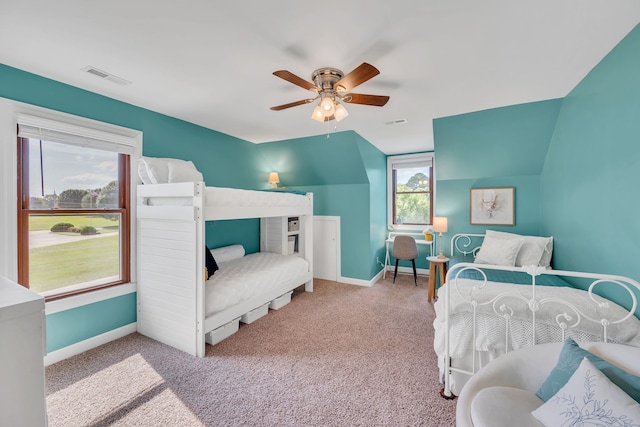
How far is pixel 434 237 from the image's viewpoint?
454 cm

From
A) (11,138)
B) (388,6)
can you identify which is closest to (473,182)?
(388,6)

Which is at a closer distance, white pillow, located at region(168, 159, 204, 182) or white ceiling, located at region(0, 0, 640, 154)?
white ceiling, located at region(0, 0, 640, 154)

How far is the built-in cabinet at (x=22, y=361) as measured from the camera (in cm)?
94

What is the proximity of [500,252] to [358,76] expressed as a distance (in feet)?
8.90

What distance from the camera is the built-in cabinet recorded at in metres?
0.94

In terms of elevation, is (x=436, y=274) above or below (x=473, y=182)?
below

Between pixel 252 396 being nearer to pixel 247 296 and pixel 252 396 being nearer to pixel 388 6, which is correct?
pixel 247 296

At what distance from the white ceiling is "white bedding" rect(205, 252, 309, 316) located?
1.91 m

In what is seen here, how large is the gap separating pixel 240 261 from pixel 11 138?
98.2 inches

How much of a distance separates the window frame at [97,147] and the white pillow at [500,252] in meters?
4.07

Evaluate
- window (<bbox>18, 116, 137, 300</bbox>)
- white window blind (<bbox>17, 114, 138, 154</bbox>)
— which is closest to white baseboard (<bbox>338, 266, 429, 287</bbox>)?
window (<bbox>18, 116, 137, 300</bbox>)

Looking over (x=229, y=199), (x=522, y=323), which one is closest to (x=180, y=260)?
(x=229, y=199)

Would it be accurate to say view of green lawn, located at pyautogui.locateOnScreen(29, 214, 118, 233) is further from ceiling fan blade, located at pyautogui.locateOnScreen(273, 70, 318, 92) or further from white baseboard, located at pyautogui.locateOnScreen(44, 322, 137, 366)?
ceiling fan blade, located at pyautogui.locateOnScreen(273, 70, 318, 92)

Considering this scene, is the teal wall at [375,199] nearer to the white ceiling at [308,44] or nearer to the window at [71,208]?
the white ceiling at [308,44]
